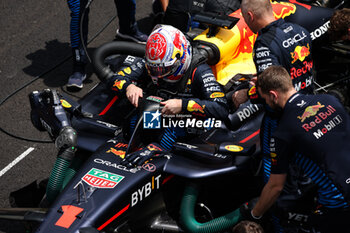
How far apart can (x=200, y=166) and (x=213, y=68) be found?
1336 mm

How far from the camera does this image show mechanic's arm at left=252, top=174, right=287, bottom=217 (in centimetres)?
367

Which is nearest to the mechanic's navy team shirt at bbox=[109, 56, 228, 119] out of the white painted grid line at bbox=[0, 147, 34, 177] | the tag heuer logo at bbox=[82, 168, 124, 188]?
the tag heuer logo at bbox=[82, 168, 124, 188]

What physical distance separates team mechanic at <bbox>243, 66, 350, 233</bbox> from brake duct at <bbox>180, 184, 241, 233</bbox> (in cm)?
54

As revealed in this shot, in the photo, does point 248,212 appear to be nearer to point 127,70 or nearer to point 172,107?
point 172,107

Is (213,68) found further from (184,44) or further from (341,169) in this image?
(341,169)

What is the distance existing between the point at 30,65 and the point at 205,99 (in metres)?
3.95

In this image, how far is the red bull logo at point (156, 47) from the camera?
4.36 metres

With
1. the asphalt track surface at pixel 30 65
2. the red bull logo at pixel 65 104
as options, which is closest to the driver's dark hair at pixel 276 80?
the red bull logo at pixel 65 104

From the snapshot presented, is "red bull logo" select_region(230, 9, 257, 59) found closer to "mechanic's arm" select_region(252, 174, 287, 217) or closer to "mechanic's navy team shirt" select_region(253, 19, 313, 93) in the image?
"mechanic's navy team shirt" select_region(253, 19, 313, 93)

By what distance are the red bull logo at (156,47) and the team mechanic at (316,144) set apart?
39.2 inches

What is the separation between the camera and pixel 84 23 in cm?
707

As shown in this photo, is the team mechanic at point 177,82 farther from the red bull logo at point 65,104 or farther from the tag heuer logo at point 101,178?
the tag heuer logo at point 101,178

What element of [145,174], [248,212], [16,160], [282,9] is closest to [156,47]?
[145,174]

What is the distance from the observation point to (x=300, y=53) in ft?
14.8
